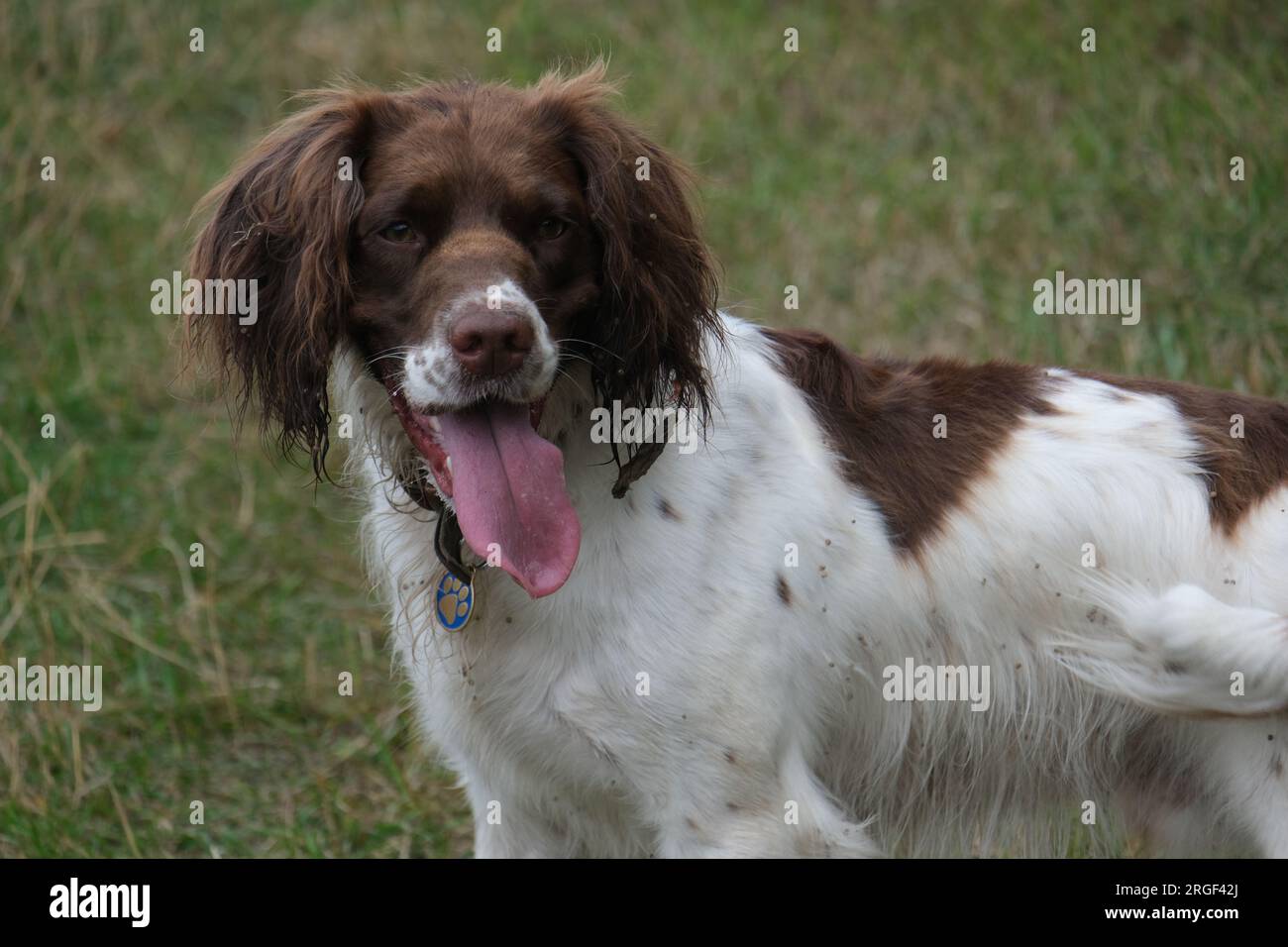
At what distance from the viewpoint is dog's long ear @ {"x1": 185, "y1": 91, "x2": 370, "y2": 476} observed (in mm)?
2924

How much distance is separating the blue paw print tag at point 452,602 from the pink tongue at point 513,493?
0.93 feet

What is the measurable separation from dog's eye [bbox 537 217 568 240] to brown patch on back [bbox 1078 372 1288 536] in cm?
131

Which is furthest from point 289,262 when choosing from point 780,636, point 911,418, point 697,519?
point 911,418

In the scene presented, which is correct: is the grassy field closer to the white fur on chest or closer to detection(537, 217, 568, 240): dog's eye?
the white fur on chest

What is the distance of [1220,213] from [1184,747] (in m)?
3.46

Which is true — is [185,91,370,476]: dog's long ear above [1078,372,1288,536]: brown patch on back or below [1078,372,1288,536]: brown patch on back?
above

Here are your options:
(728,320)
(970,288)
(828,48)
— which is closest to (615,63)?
(828,48)

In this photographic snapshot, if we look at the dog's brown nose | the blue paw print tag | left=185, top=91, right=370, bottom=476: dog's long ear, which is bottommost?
the blue paw print tag

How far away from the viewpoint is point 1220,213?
20.2ft

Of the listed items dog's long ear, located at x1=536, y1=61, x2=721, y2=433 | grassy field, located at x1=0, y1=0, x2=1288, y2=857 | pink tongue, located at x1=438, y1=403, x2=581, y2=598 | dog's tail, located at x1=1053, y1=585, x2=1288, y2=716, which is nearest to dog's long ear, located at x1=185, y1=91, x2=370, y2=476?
pink tongue, located at x1=438, y1=403, x2=581, y2=598

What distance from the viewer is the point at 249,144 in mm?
7512

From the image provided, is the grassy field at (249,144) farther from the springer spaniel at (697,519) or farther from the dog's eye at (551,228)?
the dog's eye at (551,228)

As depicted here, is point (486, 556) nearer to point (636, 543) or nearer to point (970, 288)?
point (636, 543)

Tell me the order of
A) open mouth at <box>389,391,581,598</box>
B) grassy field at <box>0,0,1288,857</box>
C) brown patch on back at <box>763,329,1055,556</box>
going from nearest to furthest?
1. open mouth at <box>389,391,581,598</box>
2. brown patch on back at <box>763,329,1055,556</box>
3. grassy field at <box>0,0,1288,857</box>
